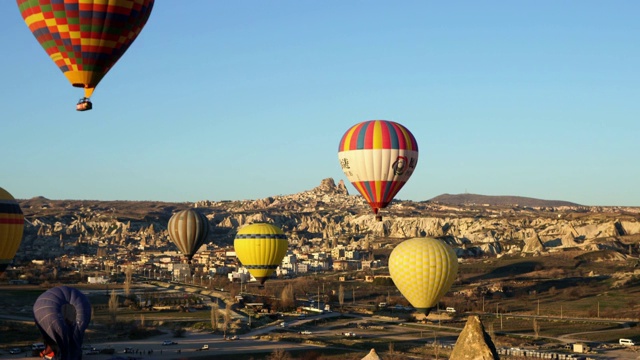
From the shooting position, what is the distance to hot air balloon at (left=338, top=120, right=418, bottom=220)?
59188 millimetres

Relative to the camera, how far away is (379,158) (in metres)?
59.2

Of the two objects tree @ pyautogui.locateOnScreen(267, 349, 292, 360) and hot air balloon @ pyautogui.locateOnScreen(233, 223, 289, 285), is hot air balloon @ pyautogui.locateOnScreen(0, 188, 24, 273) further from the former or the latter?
hot air balloon @ pyautogui.locateOnScreen(233, 223, 289, 285)

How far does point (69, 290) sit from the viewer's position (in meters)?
48.7

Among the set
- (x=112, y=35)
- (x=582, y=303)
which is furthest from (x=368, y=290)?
(x=112, y=35)

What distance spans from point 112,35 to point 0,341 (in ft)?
94.4

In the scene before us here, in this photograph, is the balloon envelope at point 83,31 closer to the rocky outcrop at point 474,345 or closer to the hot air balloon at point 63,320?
the hot air balloon at point 63,320

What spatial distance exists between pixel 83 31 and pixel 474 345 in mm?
25667

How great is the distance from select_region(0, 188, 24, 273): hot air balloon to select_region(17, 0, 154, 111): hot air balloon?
18.2 m

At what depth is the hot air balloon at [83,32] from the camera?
40000mm

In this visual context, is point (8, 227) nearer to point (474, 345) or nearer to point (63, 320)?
point (63, 320)

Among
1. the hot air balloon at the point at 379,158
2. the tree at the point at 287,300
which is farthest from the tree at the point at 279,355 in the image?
the tree at the point at 287,300

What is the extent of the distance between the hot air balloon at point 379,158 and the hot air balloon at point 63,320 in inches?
789

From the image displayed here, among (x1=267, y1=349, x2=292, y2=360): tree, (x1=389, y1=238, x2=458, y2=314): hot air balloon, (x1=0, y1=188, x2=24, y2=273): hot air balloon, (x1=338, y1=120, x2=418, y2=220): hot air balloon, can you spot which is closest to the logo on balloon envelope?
(x1=338, y1=120, x2=418, y2=220): hot air balloon

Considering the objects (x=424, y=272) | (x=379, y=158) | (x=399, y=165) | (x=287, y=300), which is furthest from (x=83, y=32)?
(x=287, y=300)
